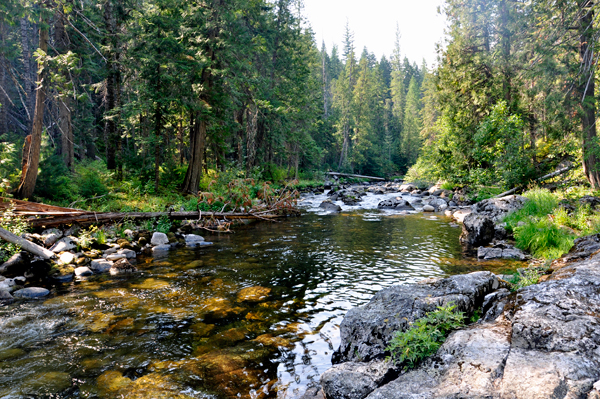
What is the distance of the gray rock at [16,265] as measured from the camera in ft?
23.9

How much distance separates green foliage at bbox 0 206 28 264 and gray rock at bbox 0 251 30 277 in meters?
0.25

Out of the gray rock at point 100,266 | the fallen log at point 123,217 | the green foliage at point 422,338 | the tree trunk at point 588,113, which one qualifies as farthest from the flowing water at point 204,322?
the tree trunk at point 588,113

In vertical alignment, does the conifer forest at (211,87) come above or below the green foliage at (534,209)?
above

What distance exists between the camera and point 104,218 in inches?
415

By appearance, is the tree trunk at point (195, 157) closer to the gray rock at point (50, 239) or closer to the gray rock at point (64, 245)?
the gray rock at point (64, 245)

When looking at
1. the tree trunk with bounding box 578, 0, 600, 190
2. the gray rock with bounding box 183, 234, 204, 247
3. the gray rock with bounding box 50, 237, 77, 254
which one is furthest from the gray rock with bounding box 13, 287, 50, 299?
the tree trunk with bounding box 578, 0, 600, 190

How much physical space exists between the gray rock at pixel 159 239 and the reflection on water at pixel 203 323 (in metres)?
1.10

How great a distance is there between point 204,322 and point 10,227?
6414mm

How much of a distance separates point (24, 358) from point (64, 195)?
9619mm

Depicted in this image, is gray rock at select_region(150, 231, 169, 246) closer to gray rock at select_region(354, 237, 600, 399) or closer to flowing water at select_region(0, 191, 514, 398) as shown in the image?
flowing water at select_region(0, 191, 514, 398)

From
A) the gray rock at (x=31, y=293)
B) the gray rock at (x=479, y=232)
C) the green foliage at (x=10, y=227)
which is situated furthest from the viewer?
the gray rock at (x=479, y=232)

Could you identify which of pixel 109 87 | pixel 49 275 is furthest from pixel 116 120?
pixel 49 275

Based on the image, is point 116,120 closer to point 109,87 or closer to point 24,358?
point 109,87

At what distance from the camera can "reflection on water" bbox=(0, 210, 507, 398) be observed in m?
3.97
